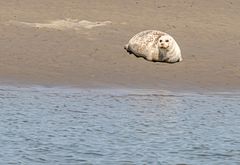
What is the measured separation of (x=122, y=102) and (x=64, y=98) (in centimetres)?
82

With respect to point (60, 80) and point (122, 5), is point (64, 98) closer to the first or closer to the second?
point (60, 80)

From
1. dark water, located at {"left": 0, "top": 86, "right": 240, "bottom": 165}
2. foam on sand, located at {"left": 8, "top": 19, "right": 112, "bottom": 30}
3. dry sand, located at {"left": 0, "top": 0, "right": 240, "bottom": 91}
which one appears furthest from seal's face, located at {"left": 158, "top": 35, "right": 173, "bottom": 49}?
foam on sand, located at {"left": 8, "top": 19, "right": 112, "bottom": 30}

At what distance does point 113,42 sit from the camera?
15812 millimetres

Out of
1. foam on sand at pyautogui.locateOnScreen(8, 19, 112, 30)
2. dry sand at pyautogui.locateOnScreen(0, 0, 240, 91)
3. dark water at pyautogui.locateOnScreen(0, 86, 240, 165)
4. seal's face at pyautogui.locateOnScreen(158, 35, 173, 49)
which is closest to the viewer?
dark water at pyautogui.locateOnScreen(0, 86, 240, 165)

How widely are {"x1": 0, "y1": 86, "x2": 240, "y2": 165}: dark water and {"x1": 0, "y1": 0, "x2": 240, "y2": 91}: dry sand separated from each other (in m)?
0.70

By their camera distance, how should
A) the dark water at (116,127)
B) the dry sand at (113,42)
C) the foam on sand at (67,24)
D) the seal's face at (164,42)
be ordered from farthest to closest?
the foam on sand at (67,24) → the seal's face at (164,42) → the dry sand at (113,42) → the dark water at (116,127)

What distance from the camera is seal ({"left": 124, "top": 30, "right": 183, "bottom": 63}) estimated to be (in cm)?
1477

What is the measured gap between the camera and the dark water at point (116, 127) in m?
9.42

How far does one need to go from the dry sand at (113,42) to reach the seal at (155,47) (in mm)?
120

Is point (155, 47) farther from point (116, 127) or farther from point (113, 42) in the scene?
point (116, 127)

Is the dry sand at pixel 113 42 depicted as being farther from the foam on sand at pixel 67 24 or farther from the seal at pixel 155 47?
the seal at pixel 155 47

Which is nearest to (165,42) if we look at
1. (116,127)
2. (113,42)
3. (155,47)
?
(155,47)

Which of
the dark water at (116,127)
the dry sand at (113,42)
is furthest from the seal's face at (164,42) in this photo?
the dark water at (116,127)

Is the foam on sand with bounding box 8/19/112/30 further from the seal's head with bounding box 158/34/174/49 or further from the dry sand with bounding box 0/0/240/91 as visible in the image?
the seal's head with bounding box 158/34/174/49
